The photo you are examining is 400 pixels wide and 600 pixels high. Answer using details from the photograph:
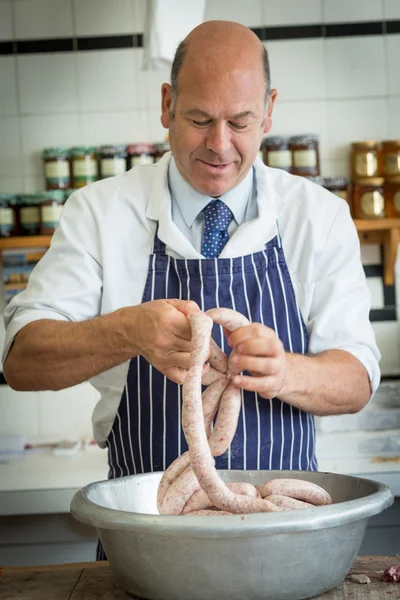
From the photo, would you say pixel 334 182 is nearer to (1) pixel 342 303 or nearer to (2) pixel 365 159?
(2) pixel 365 159

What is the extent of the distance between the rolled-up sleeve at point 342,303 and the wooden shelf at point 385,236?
4.85 ft

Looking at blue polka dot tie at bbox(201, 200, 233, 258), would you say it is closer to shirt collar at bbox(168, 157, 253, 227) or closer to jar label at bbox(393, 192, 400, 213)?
shirt collar at bbox(168, 157, 253, 227)

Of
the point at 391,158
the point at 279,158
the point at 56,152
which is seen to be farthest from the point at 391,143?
the point at 56,152

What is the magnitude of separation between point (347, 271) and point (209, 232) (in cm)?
28

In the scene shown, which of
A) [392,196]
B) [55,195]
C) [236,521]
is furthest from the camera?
[392,196]

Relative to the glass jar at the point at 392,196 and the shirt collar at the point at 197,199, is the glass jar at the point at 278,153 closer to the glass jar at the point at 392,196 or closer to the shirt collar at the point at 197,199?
the glass jar at the point at 392,196

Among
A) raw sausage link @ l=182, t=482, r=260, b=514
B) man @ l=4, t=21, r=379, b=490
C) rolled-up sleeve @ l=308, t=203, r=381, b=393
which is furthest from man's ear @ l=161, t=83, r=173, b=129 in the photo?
raw sausage link @ l=182, t=482, r=260, b=514

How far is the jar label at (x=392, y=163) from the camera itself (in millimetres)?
3263

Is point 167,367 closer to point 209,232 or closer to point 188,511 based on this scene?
point 188,511

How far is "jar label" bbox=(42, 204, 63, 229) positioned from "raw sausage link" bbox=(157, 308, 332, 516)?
2086 millimetres

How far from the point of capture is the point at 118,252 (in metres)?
1.71

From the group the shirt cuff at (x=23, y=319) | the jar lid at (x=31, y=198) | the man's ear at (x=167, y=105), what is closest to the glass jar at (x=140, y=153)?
the jar lid at (x=31, y=198)

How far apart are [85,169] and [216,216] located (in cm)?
169

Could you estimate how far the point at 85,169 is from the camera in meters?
3.30
